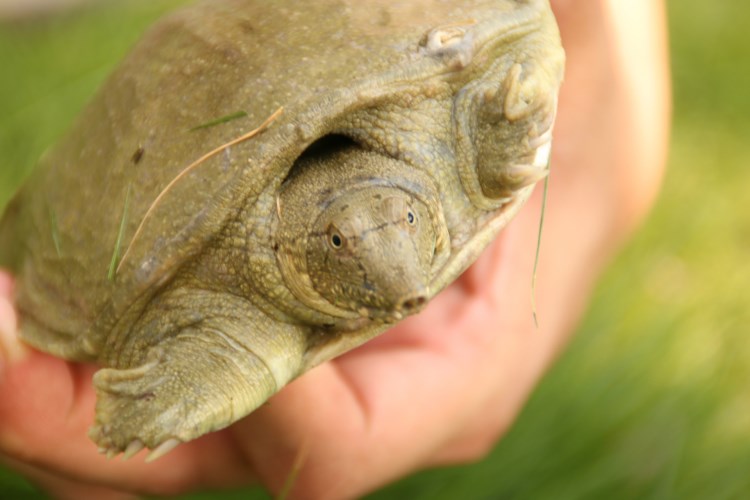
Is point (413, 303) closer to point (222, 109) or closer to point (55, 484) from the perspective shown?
point (222, 109)

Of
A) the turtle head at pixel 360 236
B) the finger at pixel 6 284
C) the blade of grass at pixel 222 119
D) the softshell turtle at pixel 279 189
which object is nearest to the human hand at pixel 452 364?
the finger at pixel 6 284

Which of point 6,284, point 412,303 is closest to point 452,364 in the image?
point 412,303

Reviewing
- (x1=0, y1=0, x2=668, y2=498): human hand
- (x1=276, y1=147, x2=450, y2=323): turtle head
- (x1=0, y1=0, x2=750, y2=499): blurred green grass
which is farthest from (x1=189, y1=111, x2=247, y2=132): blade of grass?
(x1=0, y1=0, x2=750, y2=499): blurred green grass

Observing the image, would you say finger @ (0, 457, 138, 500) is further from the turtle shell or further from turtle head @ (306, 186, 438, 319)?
turtle head @ (306, 186, 438, 319)

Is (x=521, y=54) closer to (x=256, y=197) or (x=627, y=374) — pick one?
(x=256, y=197)

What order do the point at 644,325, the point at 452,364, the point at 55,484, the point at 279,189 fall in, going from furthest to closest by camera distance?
1. the point at 644,325
2. the point at 55,484
3. the point at 452,364
4. the point at 279,189

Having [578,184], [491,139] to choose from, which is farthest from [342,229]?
[578,184]
